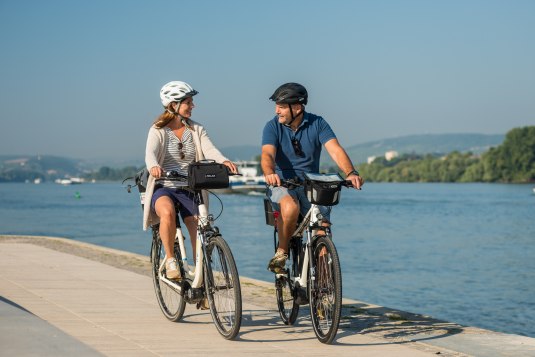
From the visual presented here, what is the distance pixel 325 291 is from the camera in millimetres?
6094

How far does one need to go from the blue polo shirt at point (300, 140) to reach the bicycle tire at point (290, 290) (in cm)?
52

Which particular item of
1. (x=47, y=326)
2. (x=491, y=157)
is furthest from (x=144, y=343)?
(x=491, y=157)

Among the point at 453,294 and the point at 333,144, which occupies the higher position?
the point at 333,144

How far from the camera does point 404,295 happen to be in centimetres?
1902

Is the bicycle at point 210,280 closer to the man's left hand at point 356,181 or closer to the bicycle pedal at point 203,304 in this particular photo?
the bicycle pedal at point 203,304

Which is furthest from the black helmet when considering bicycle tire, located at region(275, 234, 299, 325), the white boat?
the white boat

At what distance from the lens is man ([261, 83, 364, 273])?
657 centimetres

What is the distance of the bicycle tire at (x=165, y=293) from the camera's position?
7008mm

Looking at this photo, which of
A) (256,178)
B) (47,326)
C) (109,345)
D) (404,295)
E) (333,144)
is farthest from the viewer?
(256,178)

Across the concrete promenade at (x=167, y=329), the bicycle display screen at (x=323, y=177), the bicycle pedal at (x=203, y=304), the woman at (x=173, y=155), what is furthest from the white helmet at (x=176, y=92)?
the concrete promenade at (x=167, y=329)

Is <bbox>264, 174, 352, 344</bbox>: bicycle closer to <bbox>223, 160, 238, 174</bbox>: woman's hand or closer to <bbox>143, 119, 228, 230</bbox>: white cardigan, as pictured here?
<bbox>223, 160, 238, 174</bbox>: woman's hand

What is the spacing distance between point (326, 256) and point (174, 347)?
1.11m

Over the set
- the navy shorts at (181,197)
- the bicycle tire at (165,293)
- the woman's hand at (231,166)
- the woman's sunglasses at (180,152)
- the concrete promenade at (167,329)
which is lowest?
the concrete promenade at (167,329)

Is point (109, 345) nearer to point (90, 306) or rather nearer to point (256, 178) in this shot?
point (90, 306)
